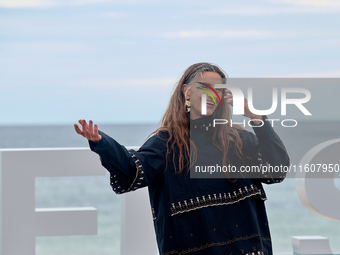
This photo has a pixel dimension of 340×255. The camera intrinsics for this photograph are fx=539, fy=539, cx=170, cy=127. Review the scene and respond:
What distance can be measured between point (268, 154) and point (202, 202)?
300 mm

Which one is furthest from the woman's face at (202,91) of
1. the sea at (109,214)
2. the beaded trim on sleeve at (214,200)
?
the sea at (109,214)

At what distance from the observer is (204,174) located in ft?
6.51

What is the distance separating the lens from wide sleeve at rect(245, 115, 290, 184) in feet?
6.43

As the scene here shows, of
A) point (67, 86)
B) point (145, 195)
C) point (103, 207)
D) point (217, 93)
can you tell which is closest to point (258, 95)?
point (217, 93)

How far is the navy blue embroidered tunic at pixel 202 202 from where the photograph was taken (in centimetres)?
193

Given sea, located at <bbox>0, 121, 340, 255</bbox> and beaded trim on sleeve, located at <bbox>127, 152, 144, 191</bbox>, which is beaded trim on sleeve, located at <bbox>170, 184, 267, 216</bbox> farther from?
sea, located at <bbox>0, 121, 340, 255</bbox>

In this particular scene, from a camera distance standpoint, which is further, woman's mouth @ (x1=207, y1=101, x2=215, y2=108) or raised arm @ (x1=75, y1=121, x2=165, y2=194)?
woman's mouth @ (x1=207, y1=101, x2=215, y2=108)

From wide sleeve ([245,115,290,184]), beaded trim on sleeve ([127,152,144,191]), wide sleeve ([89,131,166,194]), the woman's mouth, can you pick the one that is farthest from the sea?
beaded trim on sleeve ([127,152,144,191])

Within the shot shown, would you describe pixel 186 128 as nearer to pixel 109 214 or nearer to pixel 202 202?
pixel 202 202

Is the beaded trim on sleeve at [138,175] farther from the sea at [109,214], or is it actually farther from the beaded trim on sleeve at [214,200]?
the sea at [109,214]

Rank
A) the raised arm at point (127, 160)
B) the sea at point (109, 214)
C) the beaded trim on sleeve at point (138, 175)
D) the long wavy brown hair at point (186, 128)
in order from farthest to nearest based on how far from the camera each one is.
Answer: the sea at point (109, 214) < the long wavy brown hair at point (186, 128) < the beaded trim on sleeve at point (138, 175) < the raised arm at point (127, 160)

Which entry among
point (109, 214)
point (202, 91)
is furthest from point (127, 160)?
point (109, 214)

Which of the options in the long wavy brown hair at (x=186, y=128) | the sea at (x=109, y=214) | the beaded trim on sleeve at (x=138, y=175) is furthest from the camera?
→ the sea at (x=109, y=214)

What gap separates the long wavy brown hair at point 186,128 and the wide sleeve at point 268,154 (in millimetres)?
75
